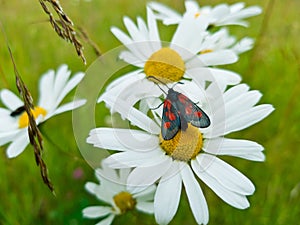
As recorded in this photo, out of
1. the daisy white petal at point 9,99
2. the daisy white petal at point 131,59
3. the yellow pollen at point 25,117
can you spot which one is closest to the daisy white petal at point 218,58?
the daisy white petal at point 131,59

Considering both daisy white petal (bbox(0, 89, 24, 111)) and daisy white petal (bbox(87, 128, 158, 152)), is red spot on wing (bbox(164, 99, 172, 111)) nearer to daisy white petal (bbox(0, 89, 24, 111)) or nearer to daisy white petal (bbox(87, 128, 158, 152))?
daisy white petal (bbox(87, 128, 158, 152))

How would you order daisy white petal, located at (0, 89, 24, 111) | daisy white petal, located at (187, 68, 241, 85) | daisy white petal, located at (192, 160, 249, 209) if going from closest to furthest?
daisy white petal, located at (192, 160, 249, 209), daisy white petal, located at (187, 68, 241, 85), daisy white petal, located at (0, 89, 24, 111)

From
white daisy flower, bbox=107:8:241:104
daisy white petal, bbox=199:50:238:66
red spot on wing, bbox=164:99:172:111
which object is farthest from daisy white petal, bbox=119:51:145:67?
red spot on wing, bbox=164:99:172:111

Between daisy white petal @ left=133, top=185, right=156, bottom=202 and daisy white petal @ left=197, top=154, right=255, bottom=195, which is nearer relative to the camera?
daisy white petal @ left=197, top=154, right=255, bottom=195

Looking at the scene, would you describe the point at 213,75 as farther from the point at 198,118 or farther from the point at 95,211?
the point at 95,211

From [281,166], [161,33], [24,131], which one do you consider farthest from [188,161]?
[161,33]

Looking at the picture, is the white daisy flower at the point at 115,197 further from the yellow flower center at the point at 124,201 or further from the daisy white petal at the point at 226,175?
the daisy white petal at the point at 226,175

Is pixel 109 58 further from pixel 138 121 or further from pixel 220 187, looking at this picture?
pixel 220 187
